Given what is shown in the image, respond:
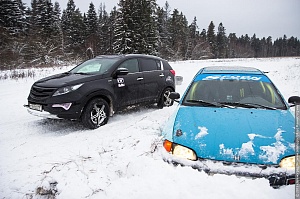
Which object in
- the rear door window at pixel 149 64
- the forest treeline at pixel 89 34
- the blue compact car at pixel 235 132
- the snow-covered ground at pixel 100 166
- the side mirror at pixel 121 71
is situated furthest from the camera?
the forest treeline at pixel 89 34

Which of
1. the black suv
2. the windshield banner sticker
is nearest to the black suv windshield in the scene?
the black suv

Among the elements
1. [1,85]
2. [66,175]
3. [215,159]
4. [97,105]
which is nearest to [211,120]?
[215,159]

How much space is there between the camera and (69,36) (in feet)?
150

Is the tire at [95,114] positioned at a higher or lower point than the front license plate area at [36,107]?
lower

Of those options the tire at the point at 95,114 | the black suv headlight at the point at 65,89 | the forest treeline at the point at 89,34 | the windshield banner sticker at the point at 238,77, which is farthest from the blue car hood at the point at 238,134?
the forest treeline at the point at 89,34

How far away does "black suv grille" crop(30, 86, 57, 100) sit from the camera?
4918mm

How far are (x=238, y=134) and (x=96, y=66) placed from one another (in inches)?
173

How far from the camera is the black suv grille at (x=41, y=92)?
16.1ft

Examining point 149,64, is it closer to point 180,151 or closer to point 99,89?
point 99,89

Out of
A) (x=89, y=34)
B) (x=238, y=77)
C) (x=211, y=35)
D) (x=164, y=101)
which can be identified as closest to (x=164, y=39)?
(x=89, y=34)

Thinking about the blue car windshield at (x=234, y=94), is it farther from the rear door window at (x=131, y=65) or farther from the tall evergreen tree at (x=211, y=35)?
the tall evergreen tree at (x=211, y=35)

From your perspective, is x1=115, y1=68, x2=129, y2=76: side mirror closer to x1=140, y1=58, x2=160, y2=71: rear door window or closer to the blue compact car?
x1=140, y1=58, x2=160, y2=71: rear door window

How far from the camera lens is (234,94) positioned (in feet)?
12.5

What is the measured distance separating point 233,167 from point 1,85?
10.9 meters
